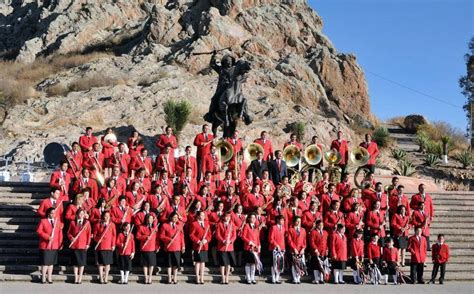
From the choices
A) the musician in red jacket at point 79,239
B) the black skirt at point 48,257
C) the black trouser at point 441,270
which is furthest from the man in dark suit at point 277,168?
the black skirt at point 48,257

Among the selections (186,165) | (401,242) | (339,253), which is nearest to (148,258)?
(186,165)

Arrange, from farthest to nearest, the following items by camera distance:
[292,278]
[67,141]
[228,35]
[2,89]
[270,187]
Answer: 1. [228,35]
2. [2,89]
3. [67,141]
4. [270,187]
5. [292,278]

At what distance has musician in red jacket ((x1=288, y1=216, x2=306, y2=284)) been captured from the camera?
10.8 meters

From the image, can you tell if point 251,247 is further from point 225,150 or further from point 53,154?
point 53,154

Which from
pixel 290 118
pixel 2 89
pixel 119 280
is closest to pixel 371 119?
pixel 290 118

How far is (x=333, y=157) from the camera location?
14.8 m

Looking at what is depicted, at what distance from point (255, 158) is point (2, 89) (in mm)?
23218

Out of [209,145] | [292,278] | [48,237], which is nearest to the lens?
[48,237]

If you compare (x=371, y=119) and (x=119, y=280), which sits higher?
(x=371, y=119)

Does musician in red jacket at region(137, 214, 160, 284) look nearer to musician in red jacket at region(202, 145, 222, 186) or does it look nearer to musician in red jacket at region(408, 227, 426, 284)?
musician in red jacket at region(202, 145, 222, 186)

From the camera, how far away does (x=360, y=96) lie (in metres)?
36.1

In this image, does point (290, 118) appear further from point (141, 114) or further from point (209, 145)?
point (209, 145)

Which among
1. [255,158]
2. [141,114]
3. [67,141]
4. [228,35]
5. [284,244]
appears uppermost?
[228,35]

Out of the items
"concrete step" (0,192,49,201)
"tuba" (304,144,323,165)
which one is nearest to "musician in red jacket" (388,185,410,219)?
"tuba" (304,144,323,165)
